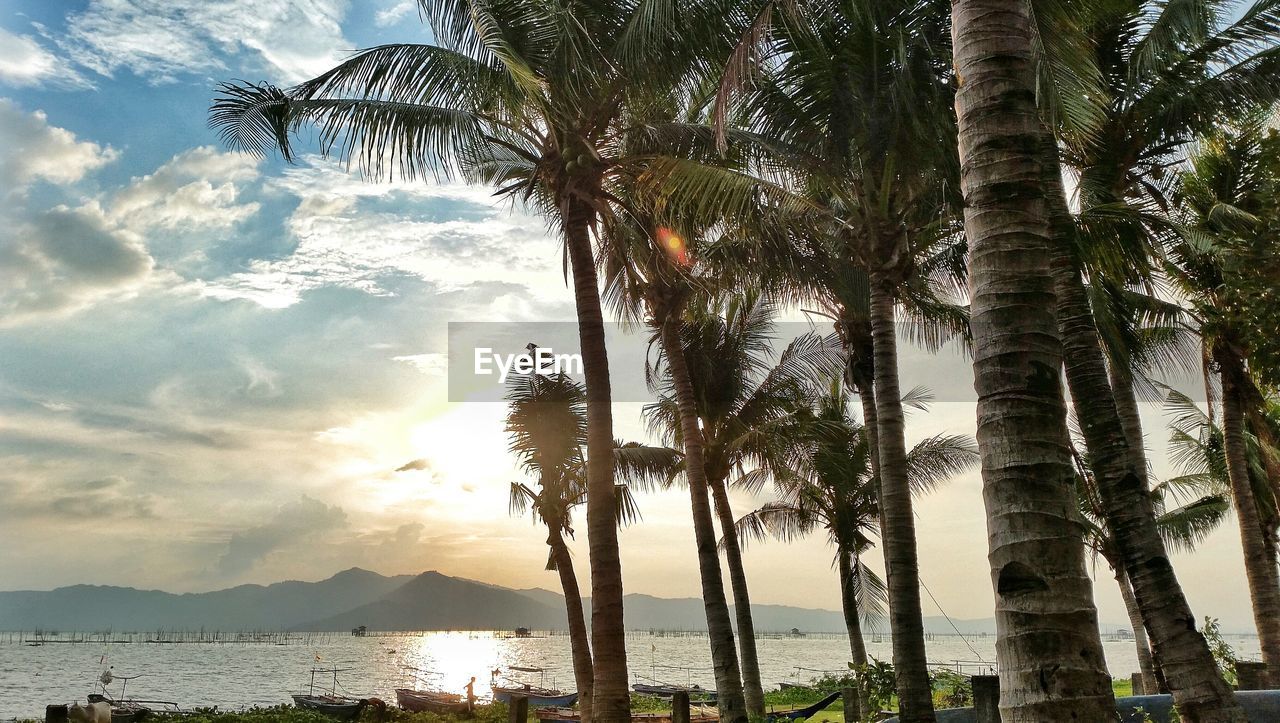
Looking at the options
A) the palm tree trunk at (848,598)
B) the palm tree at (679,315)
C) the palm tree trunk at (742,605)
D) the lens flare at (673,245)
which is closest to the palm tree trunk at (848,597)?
the palm tree trunk at (848,598)

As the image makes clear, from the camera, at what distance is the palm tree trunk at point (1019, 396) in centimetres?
288

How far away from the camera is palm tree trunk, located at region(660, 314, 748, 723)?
40.7 feet

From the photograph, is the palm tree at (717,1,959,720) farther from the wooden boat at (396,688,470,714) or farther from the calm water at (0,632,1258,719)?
the calm water at (0,632,1258,719)

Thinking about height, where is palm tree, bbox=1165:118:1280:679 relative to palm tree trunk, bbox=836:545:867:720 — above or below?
above

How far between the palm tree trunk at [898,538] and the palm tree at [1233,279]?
3619 millimetres

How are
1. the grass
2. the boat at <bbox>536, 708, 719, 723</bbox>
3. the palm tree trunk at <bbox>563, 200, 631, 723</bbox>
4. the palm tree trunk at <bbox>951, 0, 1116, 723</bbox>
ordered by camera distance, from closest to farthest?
the palm tree trunk at <bbox>951, 0, 1116, 723</bbox>
the palm tree trunk at <bbox>563, 200, 631, 723</bbox>
the grass
the boat at <bbox>536, 708, 719, 723</bbox>

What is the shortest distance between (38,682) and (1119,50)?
313ft

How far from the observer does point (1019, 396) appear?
3.14 metres

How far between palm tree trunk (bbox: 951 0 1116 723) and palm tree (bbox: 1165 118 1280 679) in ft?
23.1

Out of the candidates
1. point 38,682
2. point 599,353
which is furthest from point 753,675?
point 38,682

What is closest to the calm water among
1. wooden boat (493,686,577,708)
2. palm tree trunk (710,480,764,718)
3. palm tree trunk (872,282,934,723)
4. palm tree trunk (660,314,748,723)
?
wooden boat (493,686,577,708)

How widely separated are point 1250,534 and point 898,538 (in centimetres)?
738

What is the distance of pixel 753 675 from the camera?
17.4 meters

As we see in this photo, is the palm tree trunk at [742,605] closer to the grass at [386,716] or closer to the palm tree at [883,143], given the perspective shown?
the grass at [386,716]
